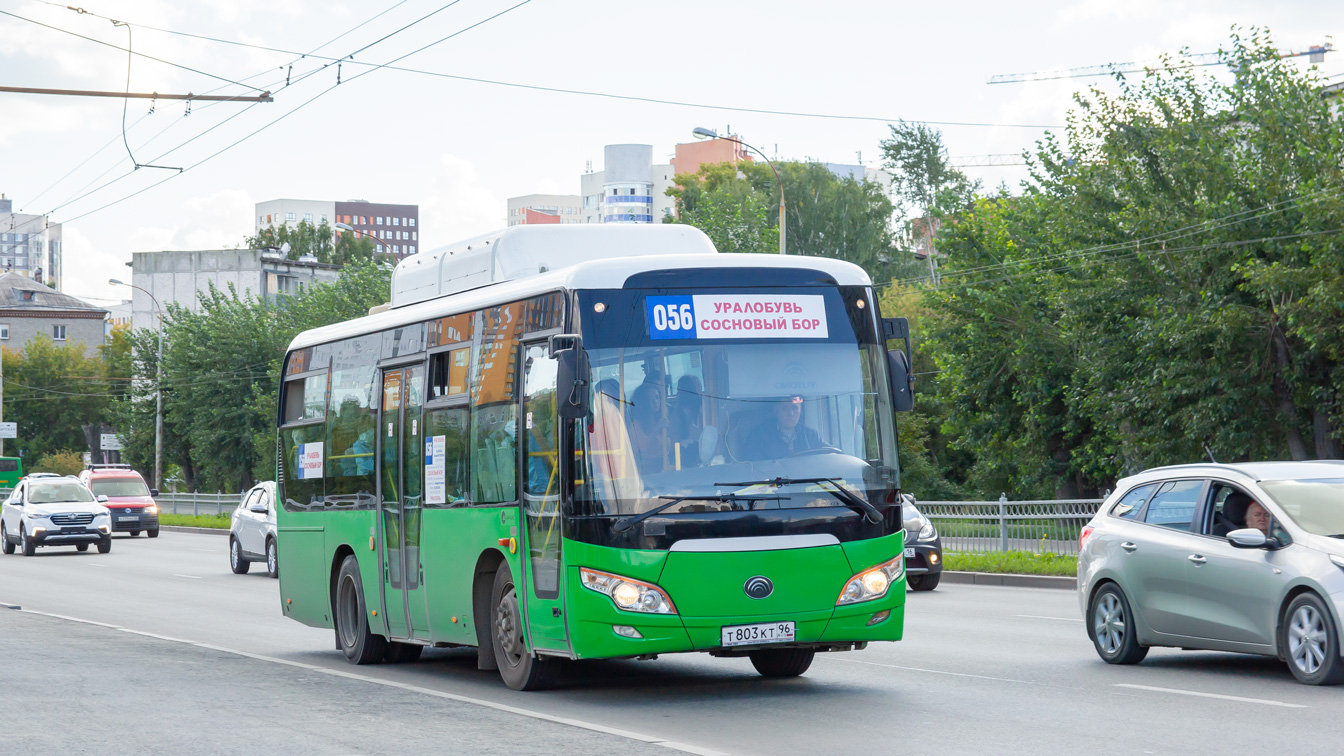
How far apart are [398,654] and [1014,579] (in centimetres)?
1240

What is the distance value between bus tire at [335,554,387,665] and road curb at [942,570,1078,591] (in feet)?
38.5

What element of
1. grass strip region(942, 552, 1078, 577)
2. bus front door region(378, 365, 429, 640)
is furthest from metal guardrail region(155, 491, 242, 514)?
bus front door region(378, 365, 429, 640)

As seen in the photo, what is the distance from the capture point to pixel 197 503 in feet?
197

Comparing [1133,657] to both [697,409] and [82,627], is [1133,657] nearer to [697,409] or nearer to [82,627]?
[697,409]

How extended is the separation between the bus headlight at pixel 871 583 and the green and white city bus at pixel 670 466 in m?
0.02

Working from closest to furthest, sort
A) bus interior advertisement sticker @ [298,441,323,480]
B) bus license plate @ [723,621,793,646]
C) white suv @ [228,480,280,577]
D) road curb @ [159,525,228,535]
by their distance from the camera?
bus license plate @ [723,621,793,646] < bus interior advertisement sticker @ [298,441,323,480] < white suv @ [228,480,280,577] < road curb @ [159,525,228,535]

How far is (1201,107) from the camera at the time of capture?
3616 cm

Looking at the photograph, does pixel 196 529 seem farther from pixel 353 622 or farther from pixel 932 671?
pixel 932 671

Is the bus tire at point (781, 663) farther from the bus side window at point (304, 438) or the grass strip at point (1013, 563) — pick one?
the grass strip at point (1013, 563)

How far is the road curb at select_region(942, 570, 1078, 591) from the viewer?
76.6 ft

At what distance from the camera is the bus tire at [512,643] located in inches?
443

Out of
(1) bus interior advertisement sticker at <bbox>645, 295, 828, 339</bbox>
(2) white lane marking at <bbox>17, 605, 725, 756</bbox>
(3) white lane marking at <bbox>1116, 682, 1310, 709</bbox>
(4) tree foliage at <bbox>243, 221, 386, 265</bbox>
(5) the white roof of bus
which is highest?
(4) tree foliage at <bbox>243, 221, 386, 265</bbox>

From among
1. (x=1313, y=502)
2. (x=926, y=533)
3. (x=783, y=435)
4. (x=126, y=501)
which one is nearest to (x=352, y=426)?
(x=783, y=435)

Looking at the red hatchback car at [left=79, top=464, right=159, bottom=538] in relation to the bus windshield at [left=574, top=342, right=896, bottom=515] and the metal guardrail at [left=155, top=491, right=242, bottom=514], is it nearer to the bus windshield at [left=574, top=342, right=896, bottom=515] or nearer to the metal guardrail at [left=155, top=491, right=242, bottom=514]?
the metal guardrail at [left=155, top=491, right=242, bottom=514]
